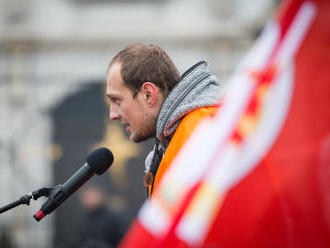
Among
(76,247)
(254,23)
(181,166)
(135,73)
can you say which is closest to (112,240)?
(76,247)

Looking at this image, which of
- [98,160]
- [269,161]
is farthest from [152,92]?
[269,161]

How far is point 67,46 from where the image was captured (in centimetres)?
1309

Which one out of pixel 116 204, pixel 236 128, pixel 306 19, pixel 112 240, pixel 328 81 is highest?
pixel 306 19

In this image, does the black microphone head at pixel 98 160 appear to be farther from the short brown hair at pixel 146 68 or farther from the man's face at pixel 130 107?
the short brown hair at pixel 146 68

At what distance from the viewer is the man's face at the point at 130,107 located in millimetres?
2510

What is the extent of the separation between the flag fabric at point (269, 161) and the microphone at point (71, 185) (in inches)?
33.5

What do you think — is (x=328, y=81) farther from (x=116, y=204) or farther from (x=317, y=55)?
(x=116, y=204)

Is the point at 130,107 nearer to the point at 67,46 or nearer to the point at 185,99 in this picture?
the point at 185,99

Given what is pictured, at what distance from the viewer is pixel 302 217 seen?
149cm

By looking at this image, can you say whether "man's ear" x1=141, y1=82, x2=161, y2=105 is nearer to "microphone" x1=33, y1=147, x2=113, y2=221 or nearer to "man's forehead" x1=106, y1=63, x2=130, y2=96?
"man's forehead" x1=106, y1=63, x2=130, y2=96

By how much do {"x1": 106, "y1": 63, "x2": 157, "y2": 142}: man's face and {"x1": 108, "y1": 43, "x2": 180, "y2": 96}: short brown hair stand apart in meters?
0.02

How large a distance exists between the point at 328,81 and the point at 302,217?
29 cm

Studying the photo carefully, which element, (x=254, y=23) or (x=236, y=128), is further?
(x=254, y=23)

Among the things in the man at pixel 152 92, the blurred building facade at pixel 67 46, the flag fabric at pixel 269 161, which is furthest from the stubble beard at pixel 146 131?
the blurred building facade at pixel 67 46
